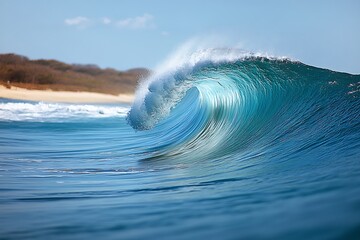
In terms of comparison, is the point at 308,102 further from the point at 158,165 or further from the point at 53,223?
the point at 53,223

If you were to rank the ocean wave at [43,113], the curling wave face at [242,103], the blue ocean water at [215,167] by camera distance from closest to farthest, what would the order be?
the blue ocean water at [215,167] → the curling wave face at [242,103] → the ocean wave at [43,113]

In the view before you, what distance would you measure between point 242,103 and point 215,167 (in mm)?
4254

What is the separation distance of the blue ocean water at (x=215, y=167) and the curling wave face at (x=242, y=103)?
0.02 metres

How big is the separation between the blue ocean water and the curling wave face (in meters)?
0.02

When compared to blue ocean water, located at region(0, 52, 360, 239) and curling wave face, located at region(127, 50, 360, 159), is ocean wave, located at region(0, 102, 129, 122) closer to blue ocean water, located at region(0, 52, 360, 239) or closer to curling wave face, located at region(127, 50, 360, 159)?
blue ocean water, located at region(0, 52, 360, 239)

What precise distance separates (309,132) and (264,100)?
2.78m

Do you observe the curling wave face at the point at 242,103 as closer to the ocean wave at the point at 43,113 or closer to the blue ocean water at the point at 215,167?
the blue ocean water at the point at 215,167

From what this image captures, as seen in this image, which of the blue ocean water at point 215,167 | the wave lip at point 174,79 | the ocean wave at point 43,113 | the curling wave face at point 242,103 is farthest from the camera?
the ocean wave at point 43,113

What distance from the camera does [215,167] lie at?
5.50 meters

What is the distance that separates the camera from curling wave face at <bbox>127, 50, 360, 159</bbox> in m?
6.78

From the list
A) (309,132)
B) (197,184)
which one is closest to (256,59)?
(309,132)

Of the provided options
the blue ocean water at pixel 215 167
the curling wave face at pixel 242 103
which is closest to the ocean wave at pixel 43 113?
the blue ocean water at pixel 215 167

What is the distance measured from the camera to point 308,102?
7570 millimetres

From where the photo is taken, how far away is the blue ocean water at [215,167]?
2676mm
